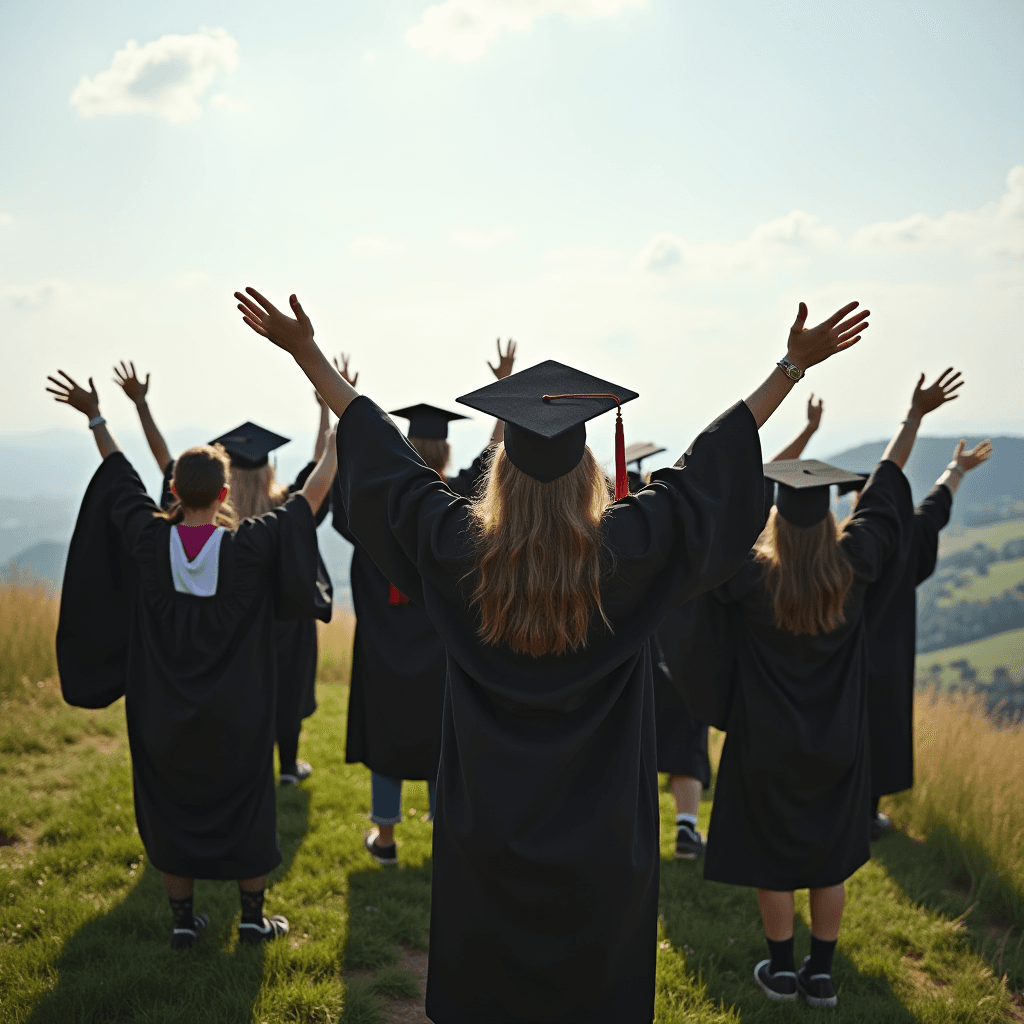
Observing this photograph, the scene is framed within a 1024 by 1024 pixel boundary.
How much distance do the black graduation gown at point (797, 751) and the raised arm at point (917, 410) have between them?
17.2 inches

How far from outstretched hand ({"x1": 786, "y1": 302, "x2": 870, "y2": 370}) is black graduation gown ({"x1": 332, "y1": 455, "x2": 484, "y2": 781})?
272cm

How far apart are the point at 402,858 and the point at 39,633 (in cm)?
477

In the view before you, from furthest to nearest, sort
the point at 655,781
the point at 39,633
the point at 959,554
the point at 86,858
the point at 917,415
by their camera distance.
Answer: the point at 959,554
the point at 39,633
the point at 86,858
the point at 917,415
the point at 655,781

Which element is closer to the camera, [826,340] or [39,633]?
[826,340]

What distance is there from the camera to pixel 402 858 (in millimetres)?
4875

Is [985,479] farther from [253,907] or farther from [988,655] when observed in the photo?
[253,907]

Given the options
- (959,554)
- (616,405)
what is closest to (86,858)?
(616,405)

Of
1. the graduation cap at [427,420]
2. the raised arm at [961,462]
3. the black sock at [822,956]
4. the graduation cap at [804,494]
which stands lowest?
the black sock at [822,956]

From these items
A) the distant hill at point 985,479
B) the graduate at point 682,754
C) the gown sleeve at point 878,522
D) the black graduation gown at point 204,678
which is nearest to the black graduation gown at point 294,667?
the black graduation gown at point 204,678

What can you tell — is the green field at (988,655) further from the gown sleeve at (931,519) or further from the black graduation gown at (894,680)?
the gown sleeve at (931,519)

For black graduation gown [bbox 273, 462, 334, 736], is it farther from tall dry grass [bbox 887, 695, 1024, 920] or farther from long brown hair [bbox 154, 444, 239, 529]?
tall dry grass [bbox 887, 695, 1024, 920]

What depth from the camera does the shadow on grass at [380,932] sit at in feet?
11.2

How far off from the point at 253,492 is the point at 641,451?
2.51 m

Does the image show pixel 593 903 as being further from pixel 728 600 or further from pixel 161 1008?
pixel 161 1008
